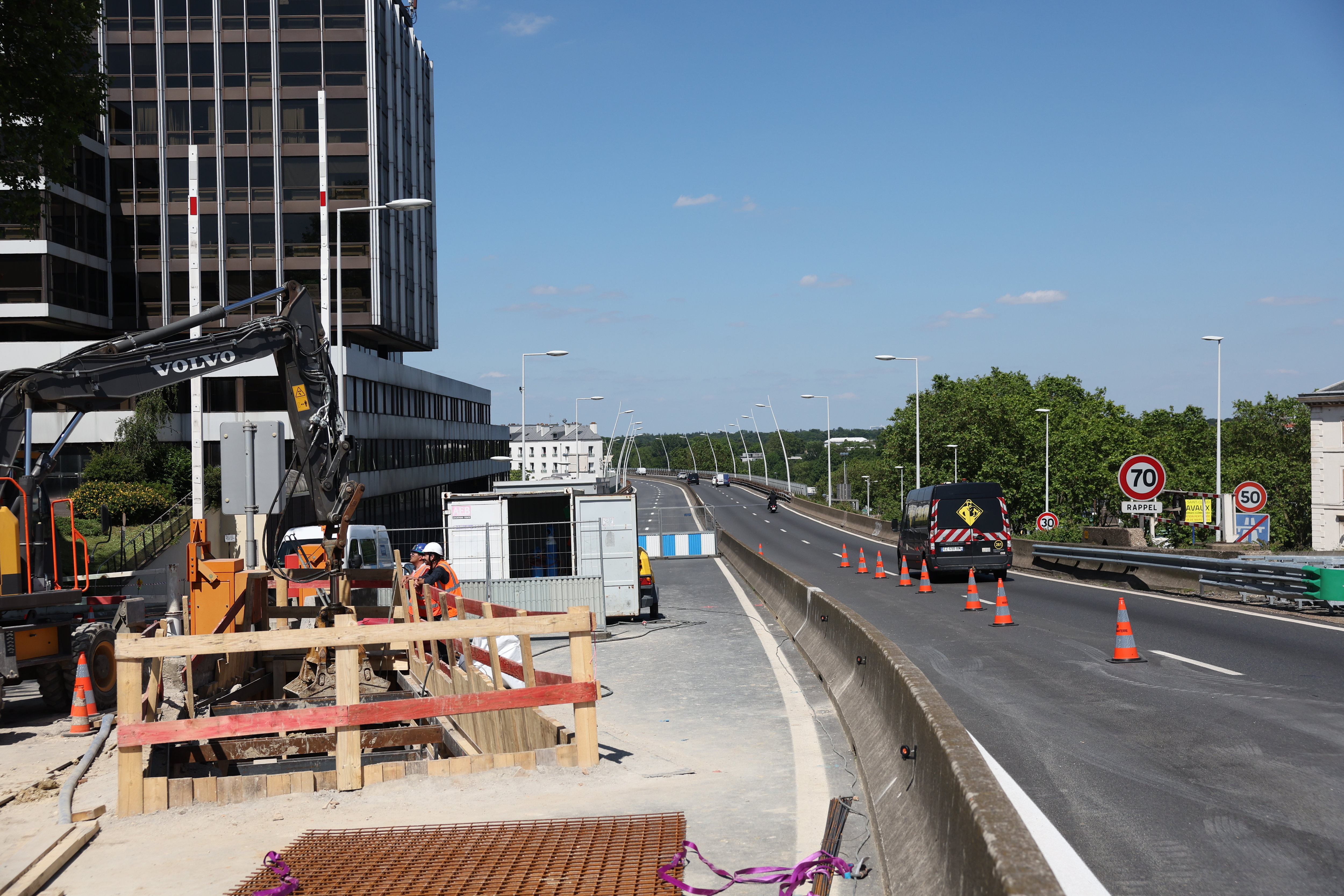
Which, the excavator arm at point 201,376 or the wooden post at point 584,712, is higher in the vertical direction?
the excavator arm at point 201,376

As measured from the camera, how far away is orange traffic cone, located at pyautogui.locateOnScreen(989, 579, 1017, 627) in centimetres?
1766

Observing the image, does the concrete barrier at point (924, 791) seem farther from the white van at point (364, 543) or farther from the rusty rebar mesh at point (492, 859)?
the white van at point (364, 543)

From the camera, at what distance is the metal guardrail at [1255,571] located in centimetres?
1784

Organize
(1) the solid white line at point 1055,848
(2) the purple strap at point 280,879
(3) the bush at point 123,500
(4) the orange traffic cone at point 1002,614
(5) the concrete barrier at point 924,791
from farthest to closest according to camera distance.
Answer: (3) the bush at point 123,500
(4) the orange traffic cone at point 1002,614
(2) the purple strap at point 280,879
(1) the solid white line at point 1055,848
(5) the concrete barrier at point 924,791

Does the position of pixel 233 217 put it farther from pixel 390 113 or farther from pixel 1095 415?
pixel 1095 415

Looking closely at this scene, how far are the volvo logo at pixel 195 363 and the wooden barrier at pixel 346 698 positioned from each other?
21.8ft

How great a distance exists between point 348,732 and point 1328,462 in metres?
66.6

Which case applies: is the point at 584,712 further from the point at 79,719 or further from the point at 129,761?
the point at 79,719

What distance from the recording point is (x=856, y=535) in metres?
61.7

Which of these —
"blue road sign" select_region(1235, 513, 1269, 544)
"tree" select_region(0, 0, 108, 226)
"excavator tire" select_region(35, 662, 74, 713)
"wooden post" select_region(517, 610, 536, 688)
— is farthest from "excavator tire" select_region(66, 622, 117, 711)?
"blue road sign" select_region(1235, 513, 1269, 544)

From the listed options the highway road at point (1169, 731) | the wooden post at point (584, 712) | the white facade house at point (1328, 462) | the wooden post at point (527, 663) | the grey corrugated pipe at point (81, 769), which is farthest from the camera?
the white facade house at point (1328, 462)

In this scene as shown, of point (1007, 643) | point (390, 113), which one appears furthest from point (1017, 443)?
point (1007, 643)

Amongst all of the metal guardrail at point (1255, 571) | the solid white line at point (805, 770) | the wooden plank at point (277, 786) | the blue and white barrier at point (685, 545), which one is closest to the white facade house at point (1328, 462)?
the blue and white barrier at point (685, 545)

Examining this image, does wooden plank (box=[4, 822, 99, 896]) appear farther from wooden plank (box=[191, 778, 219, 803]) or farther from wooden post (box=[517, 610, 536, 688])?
wooden post (box=[517, 610, 536, 688])
